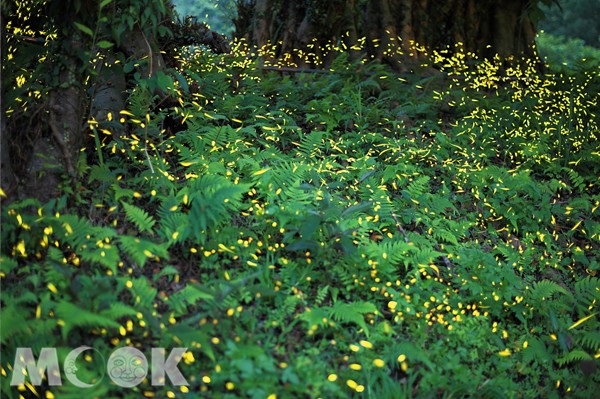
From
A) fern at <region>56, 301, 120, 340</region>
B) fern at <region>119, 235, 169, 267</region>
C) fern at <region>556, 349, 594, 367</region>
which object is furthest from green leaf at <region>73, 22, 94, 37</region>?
fern at <region>556, 349, 594, 367</region>

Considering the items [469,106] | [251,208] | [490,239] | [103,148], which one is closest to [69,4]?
[103,148]

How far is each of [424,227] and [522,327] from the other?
1225 millimetres

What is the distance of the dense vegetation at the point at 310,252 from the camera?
12.0 feet

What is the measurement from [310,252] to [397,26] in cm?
522

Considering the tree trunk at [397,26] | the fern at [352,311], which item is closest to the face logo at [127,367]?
the fern at [352,311]

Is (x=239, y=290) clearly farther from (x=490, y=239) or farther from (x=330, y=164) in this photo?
(x=490, y=239)

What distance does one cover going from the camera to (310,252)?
15.1 ft

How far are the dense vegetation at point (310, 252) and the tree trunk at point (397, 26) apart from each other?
192cm

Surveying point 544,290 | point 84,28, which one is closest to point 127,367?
point 84,28

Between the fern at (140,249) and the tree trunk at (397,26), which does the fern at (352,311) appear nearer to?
the fern at (140,249)

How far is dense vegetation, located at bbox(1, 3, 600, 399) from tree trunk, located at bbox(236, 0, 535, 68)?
75.6 inches

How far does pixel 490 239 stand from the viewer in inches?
221

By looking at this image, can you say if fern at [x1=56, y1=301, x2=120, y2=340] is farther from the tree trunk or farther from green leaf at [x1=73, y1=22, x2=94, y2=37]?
the tree trunk

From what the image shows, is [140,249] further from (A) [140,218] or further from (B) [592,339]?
(B) [592,339]
